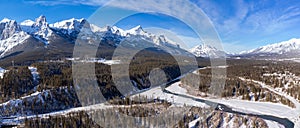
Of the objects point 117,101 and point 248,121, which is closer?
point 248,121

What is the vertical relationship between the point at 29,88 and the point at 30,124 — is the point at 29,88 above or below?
above

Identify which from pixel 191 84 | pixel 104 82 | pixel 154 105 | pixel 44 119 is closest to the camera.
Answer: pixel 44 119

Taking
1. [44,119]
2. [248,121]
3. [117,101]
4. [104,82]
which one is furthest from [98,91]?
[248,121]

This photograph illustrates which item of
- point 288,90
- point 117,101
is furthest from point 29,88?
point 288,90

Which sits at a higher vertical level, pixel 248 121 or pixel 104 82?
pixel 104 82

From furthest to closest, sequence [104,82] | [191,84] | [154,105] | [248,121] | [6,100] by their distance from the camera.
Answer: [191,84]
[104,82]
[6,100]
[154,105]
[248,121]

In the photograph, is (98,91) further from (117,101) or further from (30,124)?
(30,124)

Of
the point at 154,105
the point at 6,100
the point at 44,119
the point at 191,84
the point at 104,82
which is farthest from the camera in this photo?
the point at 191,84

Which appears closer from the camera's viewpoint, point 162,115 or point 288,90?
point 162,115

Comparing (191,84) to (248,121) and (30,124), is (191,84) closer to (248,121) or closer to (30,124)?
(248,121)
